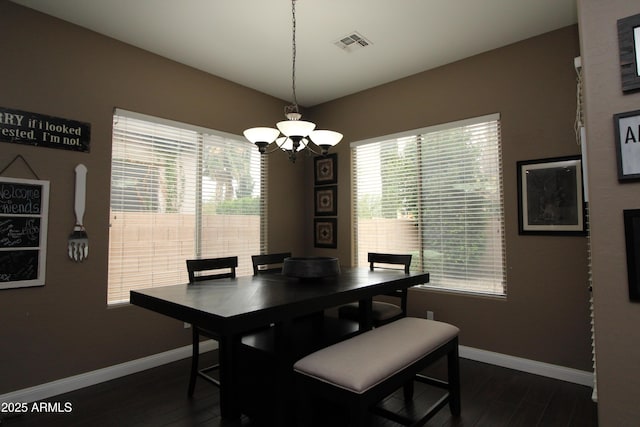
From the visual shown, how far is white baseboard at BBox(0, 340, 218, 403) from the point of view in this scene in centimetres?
238

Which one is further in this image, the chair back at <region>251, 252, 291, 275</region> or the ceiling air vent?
the chair back at <region>251, 252, 291, 275</region>

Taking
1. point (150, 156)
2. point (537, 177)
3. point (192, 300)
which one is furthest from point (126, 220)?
point (537, 177)

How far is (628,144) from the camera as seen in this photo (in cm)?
127

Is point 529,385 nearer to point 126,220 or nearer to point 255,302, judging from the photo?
point 255,302

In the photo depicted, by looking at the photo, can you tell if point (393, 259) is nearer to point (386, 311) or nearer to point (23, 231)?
point (386, 311)

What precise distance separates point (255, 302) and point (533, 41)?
3.12m

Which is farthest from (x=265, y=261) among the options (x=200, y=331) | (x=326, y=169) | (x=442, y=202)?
(x=442, y=202)

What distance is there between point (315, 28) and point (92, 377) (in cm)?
329

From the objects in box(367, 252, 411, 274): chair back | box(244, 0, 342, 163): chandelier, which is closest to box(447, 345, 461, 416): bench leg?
box(367, 252, 411, 274): chair back

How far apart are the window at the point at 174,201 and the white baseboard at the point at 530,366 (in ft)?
8.06

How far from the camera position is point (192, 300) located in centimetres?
168

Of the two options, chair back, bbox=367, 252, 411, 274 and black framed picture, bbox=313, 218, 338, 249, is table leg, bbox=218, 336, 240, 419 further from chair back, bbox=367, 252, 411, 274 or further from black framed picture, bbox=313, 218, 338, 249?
black framed picture, bbox=313, 218, 338, 249

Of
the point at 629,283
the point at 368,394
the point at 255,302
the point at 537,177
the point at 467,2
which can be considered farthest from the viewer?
the point at 537,177

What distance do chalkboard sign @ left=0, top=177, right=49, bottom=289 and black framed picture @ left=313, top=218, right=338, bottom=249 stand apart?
2.78 meters
